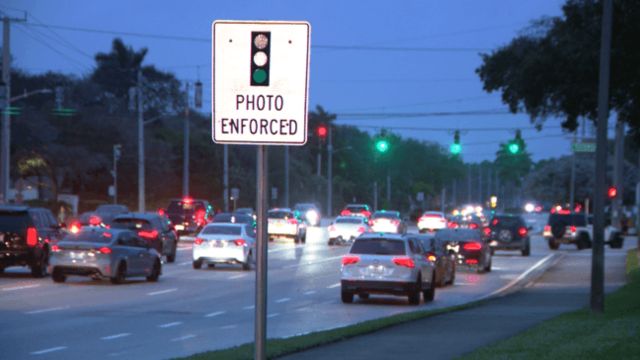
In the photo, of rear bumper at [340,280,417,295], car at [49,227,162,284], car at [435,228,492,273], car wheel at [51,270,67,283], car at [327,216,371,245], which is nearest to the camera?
rear bumper at [340,280,417,295]

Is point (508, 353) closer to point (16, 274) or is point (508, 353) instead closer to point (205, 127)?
point (16, 274)

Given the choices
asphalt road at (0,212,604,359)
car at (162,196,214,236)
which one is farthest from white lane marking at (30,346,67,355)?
car at (162,196,214,236)

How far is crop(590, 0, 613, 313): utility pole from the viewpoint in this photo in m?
23.8

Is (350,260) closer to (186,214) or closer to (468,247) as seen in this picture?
(468,247)

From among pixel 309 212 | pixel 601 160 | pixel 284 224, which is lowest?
pixel 309 212

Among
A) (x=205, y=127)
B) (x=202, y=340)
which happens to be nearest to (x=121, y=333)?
(x=202, y=340)

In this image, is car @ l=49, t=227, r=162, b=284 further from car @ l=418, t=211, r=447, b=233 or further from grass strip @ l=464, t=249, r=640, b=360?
car @ l=418, t=211, r=447, b=233

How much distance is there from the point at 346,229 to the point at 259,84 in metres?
53.9

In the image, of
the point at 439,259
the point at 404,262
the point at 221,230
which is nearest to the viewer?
the point at 404,262

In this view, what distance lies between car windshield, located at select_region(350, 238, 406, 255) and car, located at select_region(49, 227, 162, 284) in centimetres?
665

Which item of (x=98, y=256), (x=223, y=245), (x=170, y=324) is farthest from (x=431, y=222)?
(x=170, y=324)

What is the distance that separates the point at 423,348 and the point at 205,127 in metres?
101

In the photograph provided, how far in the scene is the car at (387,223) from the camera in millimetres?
66188

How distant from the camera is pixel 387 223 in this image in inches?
2625
